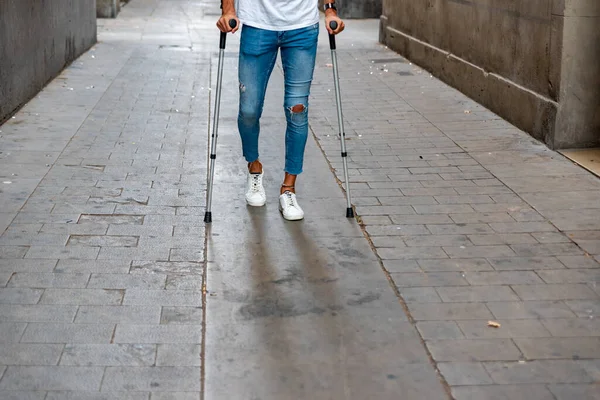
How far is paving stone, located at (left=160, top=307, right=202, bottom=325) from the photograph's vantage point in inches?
182

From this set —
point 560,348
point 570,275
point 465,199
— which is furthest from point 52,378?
point 465,199

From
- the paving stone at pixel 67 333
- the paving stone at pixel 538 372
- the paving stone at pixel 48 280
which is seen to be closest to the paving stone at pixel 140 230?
the paving stone at pixel 48 280

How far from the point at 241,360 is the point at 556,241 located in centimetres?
249

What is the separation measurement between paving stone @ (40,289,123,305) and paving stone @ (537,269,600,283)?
87.3 inches

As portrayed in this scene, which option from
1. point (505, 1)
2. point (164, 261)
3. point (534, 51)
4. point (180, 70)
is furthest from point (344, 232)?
point (180, 70)

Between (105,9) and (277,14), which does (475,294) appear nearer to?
(277,14)

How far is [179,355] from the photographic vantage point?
13.9 ft

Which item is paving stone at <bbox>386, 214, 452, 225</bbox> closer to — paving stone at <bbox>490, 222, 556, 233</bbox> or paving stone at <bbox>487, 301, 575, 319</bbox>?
paving stone at <bbox>490, 222, 556, 233</bbox>

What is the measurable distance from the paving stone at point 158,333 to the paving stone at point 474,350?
1.05 meters

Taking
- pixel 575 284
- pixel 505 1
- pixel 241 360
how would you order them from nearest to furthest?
1. pixel 241 360
2. pixel 575 284
3. pixel 505 1

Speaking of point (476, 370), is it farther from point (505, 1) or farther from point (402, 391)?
point (505, 1)

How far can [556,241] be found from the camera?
5910mm

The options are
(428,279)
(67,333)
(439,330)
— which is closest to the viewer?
(67,333)

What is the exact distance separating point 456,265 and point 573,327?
99cm
